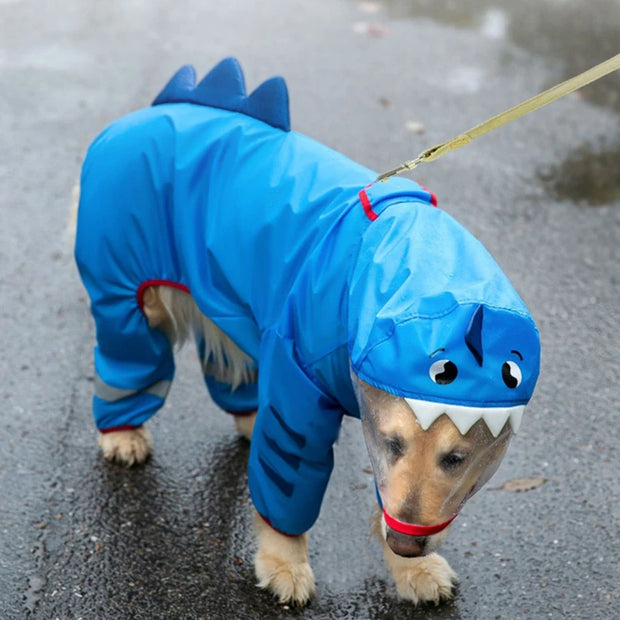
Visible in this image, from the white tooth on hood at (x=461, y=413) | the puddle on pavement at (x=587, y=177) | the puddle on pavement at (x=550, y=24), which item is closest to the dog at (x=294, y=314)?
the white tooth on hood at (x=461, y=413)

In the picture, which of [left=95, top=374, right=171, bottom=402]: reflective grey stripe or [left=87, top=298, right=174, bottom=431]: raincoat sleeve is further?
[left=95, top=374, right=171, bottom=402]: reflective grey stripe

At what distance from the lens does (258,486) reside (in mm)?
2795

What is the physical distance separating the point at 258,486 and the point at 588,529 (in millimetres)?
1162

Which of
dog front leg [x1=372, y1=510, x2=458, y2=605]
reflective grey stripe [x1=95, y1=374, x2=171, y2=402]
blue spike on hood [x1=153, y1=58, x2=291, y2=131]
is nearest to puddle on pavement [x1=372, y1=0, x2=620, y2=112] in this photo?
blue spike on hood [x1=153, y1=58, x2=291, y2=131]

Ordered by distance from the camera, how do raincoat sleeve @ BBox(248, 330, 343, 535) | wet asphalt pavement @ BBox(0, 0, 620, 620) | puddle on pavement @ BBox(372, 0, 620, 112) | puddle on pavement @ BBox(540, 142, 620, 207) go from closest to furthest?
raincoat sleeve @ BBox(248, 330, 343, 535) → wet asphalt pavement @ BBox(0, 0, 620, 620) → puddle on pavement @ BBox(540, 142, 620, 207) → puddle on pavement @ BBox(372, 0, 620, 112)

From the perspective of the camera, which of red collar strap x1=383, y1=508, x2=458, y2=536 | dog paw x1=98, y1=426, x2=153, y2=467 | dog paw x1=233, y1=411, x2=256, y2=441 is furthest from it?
dog paw x1=233, y1=411, x2=256, y2=441

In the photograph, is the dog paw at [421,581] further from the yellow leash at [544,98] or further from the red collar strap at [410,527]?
the yellow leash at [544,98]

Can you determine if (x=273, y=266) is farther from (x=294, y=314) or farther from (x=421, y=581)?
(x=421, y=581)

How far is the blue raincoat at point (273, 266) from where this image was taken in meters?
2.15

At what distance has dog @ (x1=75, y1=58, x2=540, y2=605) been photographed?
2.07 m

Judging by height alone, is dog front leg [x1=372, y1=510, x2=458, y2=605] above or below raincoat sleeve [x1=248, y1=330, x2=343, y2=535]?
below

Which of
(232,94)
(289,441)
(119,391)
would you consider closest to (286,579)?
(289,441)

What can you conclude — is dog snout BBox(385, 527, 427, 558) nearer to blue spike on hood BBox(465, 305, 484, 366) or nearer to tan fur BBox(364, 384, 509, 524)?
tan fur BBox(364, 384, 509, 524)

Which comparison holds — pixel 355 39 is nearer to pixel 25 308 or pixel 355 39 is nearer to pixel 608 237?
pixel 608 237
